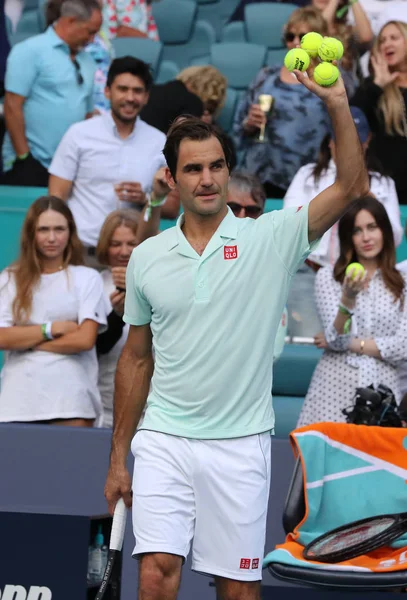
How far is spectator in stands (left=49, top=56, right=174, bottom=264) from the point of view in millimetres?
7051

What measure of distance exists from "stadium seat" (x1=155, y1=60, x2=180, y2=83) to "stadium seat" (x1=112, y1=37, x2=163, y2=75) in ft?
0.14

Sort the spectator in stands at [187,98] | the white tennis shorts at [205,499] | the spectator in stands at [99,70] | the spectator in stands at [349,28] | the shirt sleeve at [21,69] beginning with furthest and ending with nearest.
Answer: the spectator in stands at [99,70], the spectator in stands at [349,28], the shirt sleeve at [21,69], the spectator in stands at [187,98], the white tennis shorts at [205,499]

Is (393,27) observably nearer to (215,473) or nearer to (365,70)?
(365,70)

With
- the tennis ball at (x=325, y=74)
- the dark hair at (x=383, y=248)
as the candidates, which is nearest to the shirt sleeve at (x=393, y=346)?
the dark hair at (x=383, y=248)

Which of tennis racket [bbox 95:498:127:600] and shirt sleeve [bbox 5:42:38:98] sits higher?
shirt sleeve [bbox 5:42:38:98]

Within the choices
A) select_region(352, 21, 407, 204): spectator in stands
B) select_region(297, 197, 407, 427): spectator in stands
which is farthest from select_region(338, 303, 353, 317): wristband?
select_region(352, 21, 407, 204): spectator in stands

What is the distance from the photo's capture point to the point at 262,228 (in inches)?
151

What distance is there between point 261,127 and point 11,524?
12.0ft

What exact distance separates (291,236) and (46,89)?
456 cm

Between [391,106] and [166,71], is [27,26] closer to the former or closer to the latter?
[166,71]

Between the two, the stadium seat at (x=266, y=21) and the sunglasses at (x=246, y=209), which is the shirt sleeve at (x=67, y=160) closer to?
the sunglasses at (x=246, y=209)

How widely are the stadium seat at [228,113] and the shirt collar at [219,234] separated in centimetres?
529

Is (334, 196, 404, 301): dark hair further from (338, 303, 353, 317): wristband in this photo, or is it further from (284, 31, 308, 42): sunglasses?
(284, 31, 308, 42): sunglasses

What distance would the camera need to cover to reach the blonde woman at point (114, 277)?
19.4ft
